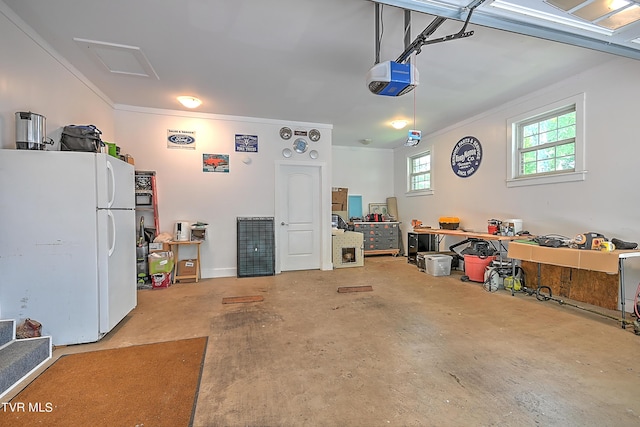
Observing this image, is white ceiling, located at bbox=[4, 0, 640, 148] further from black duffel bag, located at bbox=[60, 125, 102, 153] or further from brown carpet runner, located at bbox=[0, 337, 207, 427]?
brown carpet runner, located at bbox=[0, 337, 207, 427]

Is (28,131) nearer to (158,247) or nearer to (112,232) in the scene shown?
(112,232)

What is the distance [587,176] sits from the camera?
11.4 feet

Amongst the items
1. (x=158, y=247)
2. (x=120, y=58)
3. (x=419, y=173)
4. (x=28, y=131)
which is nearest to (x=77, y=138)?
(x=28, y=131)

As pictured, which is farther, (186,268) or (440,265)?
(440,265)

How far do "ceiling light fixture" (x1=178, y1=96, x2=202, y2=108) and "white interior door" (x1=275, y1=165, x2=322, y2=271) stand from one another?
1.70m

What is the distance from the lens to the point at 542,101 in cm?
396

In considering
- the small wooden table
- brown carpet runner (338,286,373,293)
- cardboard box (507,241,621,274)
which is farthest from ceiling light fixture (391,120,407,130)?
the small wooden table

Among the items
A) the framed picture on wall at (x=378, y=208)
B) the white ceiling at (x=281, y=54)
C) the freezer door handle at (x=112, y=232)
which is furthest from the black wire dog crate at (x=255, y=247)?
the framed picture on wall at (x=378, y=208)

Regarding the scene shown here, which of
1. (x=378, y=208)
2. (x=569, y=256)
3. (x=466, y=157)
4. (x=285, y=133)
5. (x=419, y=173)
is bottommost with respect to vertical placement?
(x=569, y=256)

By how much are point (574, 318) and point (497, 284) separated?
1095 millimetres

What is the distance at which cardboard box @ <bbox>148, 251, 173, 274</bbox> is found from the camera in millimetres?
4176

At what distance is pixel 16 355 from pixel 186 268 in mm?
2651

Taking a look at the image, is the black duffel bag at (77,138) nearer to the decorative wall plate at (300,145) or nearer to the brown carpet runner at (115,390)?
the brown carpet runner at (115,390)

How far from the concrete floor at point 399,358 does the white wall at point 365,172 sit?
4.04 m
